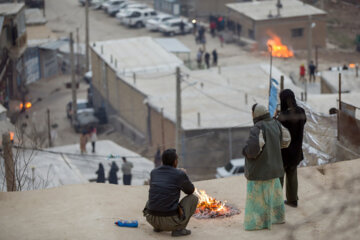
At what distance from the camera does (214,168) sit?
76.2ft

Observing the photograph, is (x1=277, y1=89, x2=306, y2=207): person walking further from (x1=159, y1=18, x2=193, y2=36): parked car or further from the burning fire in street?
(x1=159, y1=18, x2=193, y2=36): parked car

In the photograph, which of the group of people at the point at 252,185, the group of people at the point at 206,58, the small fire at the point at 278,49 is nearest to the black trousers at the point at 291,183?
the group of people at the point at 252,185

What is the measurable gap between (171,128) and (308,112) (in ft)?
41.4

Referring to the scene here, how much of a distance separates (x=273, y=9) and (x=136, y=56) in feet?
44.5

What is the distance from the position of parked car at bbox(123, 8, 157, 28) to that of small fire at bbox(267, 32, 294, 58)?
10.4 meters

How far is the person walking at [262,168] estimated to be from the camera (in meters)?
7.42

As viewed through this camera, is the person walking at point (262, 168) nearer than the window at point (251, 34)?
Yes

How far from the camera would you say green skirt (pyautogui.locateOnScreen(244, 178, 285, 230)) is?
297 inches

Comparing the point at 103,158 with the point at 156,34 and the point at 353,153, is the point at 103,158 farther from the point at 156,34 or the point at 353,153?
the point at 156,34

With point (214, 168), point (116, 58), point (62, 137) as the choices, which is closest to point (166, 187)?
point (214, 168)

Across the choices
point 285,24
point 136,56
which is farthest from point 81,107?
point 285,24

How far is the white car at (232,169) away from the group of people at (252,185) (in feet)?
44.3

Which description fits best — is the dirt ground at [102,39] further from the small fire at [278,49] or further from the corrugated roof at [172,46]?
the corrugated roof at [172,46]

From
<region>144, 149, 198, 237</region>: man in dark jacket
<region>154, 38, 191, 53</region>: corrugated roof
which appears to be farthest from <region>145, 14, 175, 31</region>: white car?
<region>144, 149, 198, 237</region>: man in dark jacket
